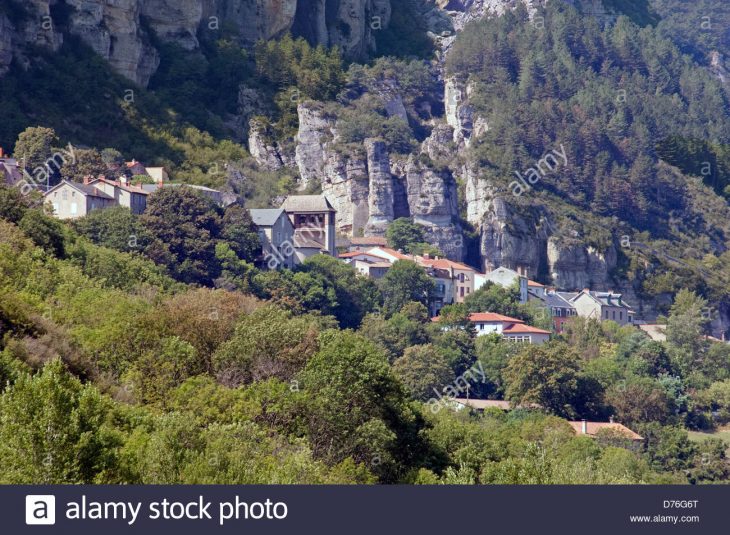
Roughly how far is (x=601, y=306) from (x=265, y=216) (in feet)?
86.5

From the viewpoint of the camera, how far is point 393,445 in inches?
2162

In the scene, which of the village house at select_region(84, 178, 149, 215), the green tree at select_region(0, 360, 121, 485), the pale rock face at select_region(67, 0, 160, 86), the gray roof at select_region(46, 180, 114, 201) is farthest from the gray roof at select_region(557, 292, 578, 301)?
the green tree at select_region(0, 360, 121, 485)

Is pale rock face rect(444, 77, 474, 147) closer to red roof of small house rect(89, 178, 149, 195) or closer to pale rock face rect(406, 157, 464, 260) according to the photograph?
pale rock face rect(406, 157, 464, 260)

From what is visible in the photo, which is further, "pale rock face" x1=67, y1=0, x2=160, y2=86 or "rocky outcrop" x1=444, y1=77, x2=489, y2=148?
"rocky outcrop" x1=444, y1=77, x2=489, y2=148

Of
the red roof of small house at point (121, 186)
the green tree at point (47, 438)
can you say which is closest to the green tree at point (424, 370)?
the red roof of small house at point (121, 186)

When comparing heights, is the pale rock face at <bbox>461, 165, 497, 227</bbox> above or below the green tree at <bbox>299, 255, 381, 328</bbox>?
above

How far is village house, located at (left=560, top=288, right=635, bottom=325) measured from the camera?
116312mm

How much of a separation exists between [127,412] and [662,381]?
57.6 m

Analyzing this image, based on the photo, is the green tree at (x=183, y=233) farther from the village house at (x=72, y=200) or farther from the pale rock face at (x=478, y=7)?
the pale rock face at (x=478, y=7)

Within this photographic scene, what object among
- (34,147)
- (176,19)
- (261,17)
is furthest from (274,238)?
(261,17)

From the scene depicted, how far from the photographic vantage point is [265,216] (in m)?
104

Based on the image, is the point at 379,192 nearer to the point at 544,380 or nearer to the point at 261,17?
the point at 261,17

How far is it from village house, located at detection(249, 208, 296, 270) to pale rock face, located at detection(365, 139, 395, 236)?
46.8 feet

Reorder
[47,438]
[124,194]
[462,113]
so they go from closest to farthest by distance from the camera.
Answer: [47,438]
[124,194]
[462,113]
